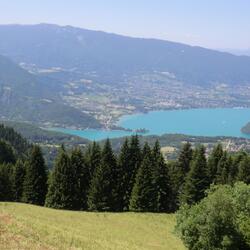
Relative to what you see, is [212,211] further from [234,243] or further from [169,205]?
[169,205]

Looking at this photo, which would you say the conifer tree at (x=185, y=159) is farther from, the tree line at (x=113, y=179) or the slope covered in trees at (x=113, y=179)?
the slope covered in trees at (x=113, y=179)

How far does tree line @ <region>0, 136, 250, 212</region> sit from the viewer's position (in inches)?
2514

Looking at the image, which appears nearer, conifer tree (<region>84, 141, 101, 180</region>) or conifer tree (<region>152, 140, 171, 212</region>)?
conifer tree (<region>152, 140, 171, 212</region>)

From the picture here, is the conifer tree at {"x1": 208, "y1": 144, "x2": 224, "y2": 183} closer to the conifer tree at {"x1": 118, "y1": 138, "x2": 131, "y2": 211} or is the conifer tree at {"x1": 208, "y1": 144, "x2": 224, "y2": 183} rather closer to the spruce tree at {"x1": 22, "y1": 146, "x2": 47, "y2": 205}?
the conifer tree at {"x1": 118, "y1": 138, "x2": 131, "y2": 211}

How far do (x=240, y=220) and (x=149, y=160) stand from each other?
29474 millimetres

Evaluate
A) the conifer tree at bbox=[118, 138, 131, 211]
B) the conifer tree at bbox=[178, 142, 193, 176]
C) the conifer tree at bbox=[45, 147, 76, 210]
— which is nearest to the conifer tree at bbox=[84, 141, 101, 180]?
the conifer tree at bbox=[118, 138, 131, 211]

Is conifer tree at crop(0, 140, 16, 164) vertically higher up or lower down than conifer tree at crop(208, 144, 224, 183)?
lower down

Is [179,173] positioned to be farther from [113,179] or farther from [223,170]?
[113,179]

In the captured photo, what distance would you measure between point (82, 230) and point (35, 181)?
26951mm

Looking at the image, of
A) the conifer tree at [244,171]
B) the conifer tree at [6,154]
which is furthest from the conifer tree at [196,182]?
the conifer tree at [6,154]

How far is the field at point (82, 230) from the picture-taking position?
26.7 metres

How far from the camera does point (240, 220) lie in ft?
125

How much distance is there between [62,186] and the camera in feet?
208

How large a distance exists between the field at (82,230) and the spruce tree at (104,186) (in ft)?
21.6
